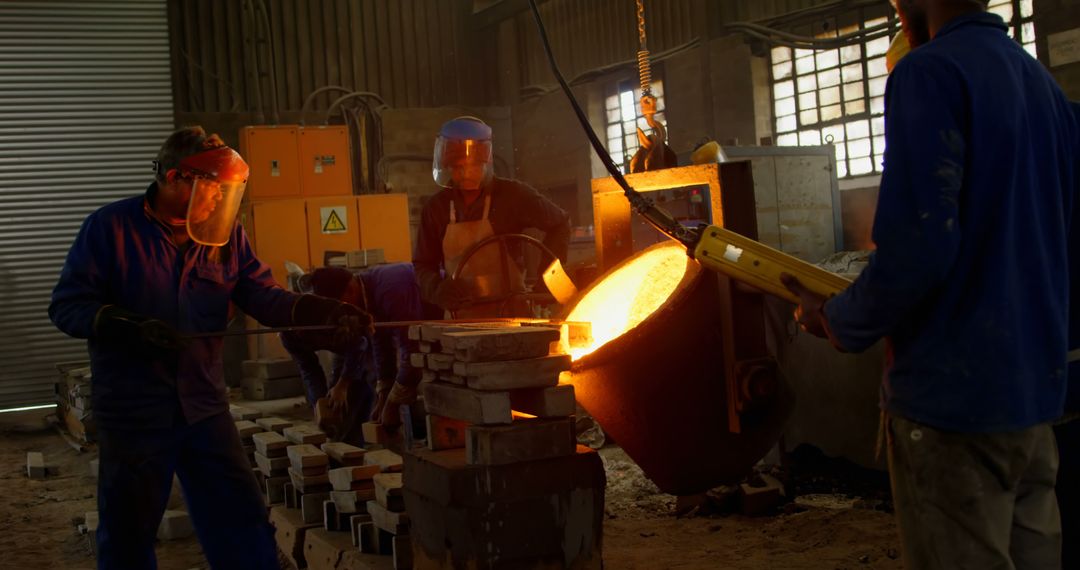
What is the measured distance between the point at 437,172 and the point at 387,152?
9122 millimetres

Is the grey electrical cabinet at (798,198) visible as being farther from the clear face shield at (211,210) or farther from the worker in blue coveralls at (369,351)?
the clear face shield at (211,210)

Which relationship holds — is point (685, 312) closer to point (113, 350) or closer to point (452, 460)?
point (452, 460)

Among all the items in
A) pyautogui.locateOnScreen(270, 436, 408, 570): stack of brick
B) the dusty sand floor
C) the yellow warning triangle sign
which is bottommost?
the dusty sand floor

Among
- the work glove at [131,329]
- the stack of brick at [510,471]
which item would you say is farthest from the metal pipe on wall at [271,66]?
the stack of brick at [510,471]

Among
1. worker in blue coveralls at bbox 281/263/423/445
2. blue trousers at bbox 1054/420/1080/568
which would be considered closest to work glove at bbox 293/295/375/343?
worker in blue coveralls at bbox 281/263/423/445

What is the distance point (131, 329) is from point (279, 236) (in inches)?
287

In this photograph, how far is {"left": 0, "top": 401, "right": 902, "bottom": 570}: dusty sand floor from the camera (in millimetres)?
4164

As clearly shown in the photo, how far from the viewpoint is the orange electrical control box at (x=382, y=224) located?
34.9ft

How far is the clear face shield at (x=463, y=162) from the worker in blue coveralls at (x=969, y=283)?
3199 millimetres

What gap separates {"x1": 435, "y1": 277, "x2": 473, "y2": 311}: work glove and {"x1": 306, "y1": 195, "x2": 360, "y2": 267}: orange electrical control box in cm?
588

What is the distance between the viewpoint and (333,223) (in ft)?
34.4

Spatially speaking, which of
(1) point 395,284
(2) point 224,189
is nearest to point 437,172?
(1) point 395,284

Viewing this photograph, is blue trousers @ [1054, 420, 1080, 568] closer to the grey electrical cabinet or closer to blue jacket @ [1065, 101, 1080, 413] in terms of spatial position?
blue jacket @ [1065, 101, 1080, 413]

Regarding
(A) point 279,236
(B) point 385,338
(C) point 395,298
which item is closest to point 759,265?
(C) point 395,298
